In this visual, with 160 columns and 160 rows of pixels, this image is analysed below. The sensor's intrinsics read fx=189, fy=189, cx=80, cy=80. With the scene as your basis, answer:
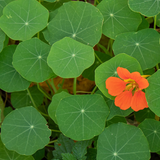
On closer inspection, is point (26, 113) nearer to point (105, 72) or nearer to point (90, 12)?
point (105, 72)

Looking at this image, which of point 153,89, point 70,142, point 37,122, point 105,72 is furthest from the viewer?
point 70,142

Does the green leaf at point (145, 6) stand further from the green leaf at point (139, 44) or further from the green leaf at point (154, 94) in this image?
the green leaf at point (154, 94)

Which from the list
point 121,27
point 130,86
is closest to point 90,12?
point 121,27

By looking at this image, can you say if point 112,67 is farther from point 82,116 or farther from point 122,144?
point 122,144

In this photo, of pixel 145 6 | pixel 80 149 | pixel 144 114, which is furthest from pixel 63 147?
pixel 145 6

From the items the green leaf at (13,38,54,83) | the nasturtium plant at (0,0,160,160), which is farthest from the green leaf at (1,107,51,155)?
the green leaf at (13,38,54,83)

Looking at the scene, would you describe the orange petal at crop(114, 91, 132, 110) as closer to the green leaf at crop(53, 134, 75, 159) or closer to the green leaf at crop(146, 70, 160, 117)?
the green leaf at crop(146, 70, 160, 117)
